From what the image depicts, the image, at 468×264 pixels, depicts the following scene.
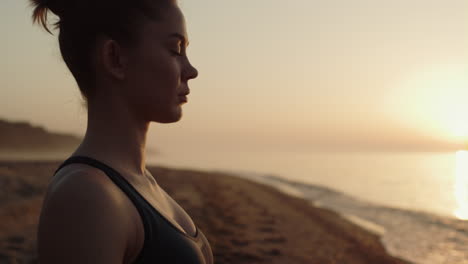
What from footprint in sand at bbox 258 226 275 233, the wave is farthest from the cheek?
the wave

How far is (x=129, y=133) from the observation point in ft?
4.39

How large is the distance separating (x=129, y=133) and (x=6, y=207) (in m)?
8.30

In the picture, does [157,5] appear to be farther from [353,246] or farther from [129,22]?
[353,246]

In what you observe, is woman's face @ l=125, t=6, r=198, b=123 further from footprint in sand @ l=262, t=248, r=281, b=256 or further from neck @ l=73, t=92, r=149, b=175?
footprint in sand @ l=262, t=248, r=281, b=256

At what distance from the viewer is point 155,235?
115 cm

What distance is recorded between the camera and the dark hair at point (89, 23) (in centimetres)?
122

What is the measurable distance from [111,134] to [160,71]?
261mm

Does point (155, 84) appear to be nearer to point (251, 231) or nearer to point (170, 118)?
point (170, 118)

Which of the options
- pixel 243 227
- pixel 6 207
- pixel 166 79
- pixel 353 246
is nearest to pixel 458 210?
pixel 353 246

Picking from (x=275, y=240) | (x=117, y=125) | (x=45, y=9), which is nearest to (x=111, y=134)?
(x=117, y=125)

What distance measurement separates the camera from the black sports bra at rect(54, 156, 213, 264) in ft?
3.73

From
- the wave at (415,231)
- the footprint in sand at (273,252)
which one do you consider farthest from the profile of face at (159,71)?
the wave at (415,231)

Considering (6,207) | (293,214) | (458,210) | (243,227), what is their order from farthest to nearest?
(458,210), (293,214), (243,227), (6,207)

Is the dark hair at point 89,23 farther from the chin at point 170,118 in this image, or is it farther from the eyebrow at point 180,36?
the chin at point 170,118
